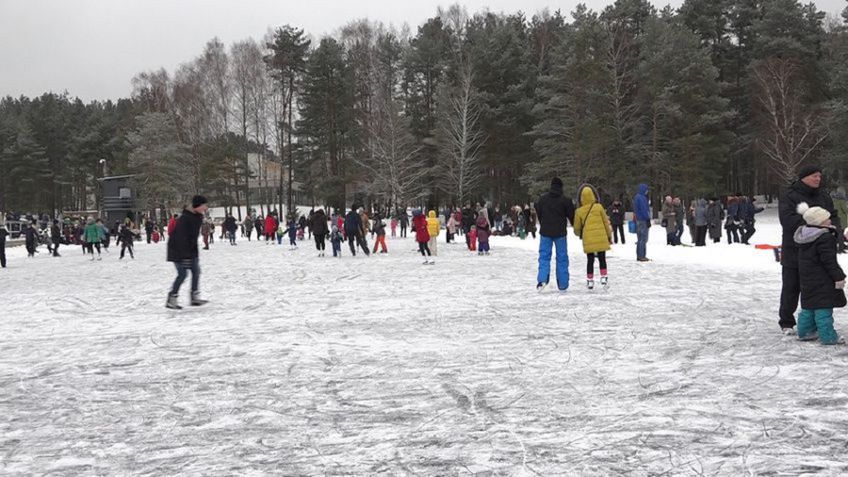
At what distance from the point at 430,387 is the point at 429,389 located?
0.06 m

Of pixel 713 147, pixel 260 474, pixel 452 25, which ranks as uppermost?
pixel 452 25

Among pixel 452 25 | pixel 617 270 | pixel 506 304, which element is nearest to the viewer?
pixel 506 304

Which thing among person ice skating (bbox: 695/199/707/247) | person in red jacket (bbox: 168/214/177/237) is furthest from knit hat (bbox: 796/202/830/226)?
person ice skating (bbox: 695/199/707/247)

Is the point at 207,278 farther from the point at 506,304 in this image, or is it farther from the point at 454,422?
the point at 454,422

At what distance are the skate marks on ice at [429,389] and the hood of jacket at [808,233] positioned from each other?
35.7 inches

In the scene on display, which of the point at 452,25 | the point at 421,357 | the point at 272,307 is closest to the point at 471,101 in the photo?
the point at 452,25

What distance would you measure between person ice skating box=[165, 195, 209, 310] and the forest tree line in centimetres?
2830

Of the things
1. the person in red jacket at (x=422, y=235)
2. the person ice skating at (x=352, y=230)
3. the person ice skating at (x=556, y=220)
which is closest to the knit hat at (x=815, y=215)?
the person ice skating at (x=556, y=220)

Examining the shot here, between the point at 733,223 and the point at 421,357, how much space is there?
661 inches

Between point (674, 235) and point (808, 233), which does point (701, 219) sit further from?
point (808, 233)

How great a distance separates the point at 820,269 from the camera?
5574 millimetres

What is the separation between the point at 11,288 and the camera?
14000 millimetres

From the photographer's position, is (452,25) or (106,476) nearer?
(106,476)

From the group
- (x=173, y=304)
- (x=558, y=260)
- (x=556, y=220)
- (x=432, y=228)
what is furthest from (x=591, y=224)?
(x=432, y=228)
